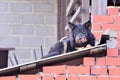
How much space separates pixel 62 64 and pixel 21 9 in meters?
3.35

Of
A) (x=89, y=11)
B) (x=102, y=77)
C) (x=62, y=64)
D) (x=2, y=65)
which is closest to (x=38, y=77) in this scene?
(x=62, y=64)

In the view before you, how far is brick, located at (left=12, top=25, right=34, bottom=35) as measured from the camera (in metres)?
5.58

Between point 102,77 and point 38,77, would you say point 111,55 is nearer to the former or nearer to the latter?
point 102,77

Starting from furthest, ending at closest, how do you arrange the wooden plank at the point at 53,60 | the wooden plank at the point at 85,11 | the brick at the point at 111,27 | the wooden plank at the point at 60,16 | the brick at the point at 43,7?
the brick at the point at 43,7
the wooden plank at the point at 60,16
the wooden plank at the point at 85,11
the brick at the point at 111,27
the wooden plank at the point at 53,60

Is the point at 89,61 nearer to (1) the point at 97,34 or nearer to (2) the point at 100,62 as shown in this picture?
(2) the point at 100,62

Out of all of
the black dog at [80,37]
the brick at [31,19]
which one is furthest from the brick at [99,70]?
the brick at [31,19]

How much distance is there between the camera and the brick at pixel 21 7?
562cm

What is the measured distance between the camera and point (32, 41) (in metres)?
5.57

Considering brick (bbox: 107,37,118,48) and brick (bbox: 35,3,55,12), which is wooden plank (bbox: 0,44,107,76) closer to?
brick (bbox: 107,37,118,48)

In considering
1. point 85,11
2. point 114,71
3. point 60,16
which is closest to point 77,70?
point 114,71

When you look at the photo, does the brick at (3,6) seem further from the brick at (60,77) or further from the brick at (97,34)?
the brick at (60,77)

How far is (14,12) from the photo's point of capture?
18.4ft

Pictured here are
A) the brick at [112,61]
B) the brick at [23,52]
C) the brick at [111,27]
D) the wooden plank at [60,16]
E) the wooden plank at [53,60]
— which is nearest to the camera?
the wooden plank at [53,60]

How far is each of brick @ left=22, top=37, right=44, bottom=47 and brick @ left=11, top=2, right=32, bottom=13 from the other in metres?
0.43
